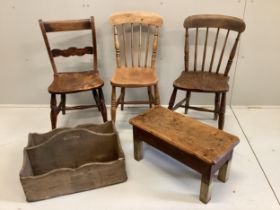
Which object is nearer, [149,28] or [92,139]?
[92,139]

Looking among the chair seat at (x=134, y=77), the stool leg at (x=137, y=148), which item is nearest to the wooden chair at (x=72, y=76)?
the chair seat at (x=134, y=77)

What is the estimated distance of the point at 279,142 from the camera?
2.12 meters

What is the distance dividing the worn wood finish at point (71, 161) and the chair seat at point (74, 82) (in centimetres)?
30

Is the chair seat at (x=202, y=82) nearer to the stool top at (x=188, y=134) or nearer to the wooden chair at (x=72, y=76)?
the stool top at (x=188, y=134)

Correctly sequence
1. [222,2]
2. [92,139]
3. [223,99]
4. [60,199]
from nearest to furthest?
[60,199]
[92,139]
[223,99]
[222,2]

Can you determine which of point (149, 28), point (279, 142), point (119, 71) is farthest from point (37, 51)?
point (279, 142)

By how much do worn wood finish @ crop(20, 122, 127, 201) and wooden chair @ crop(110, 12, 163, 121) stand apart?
13.7 inches

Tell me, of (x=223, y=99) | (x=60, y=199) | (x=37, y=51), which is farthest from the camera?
(x=37, y=51)

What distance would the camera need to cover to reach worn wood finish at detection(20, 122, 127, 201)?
1.58 metres

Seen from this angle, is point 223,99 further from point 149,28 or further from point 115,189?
point 115,189

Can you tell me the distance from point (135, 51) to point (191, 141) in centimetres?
113

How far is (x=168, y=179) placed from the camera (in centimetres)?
179

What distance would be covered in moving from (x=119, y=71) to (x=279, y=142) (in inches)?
55.0

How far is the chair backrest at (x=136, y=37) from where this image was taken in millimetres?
2152
